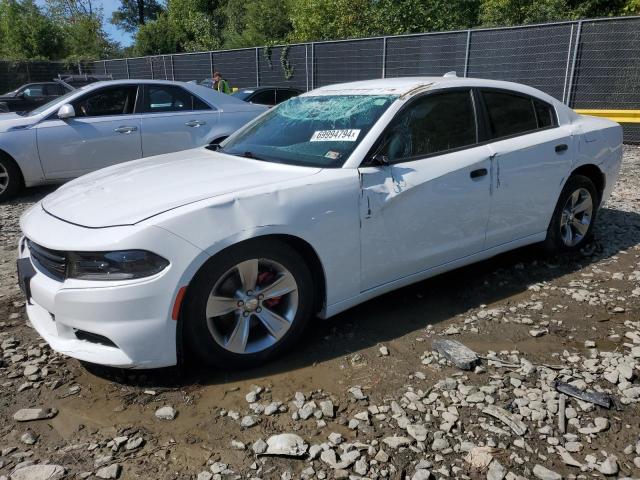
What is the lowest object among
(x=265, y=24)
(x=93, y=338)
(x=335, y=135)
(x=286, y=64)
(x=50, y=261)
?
(x=93, y=338)

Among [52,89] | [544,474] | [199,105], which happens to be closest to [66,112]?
[199,105]

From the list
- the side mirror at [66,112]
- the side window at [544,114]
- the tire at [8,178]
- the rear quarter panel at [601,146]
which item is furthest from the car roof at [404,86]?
the tire at [8,178]

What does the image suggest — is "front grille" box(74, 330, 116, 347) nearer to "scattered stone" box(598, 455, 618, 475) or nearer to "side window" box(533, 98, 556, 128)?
"scattered stone" box(598, 455, 618, 475)

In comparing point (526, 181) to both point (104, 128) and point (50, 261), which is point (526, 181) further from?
point (104, 128)

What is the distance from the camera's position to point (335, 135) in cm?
353

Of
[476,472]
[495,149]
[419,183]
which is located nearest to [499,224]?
[495,149]

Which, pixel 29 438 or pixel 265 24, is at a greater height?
pixel 265 24

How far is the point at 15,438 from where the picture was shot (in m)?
2.57

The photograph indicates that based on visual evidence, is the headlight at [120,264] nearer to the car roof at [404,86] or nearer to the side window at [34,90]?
the car roof at [404,86]

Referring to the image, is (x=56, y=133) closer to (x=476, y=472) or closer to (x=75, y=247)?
(x=75, y=247)

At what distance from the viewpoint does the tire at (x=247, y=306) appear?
280 cm

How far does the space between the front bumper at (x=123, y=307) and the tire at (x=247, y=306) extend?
0.41 feet

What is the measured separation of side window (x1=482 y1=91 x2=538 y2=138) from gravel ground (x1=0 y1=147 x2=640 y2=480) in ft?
4.33

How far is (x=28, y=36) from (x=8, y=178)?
34.7 m
